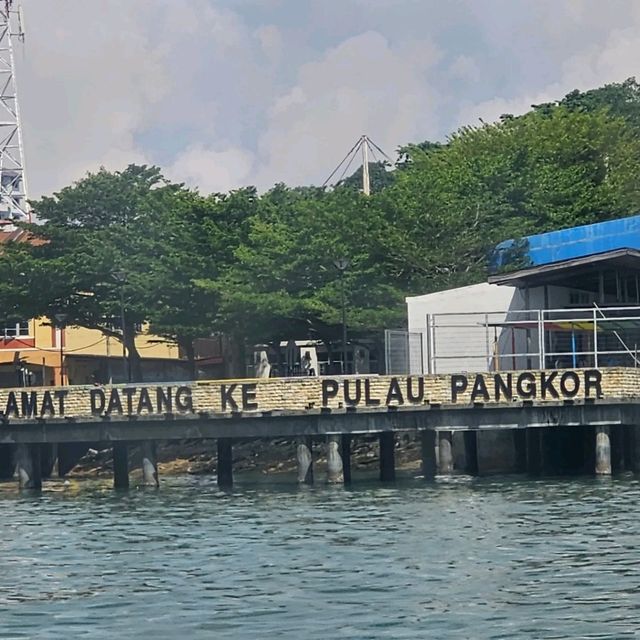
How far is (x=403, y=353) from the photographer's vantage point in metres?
63.1

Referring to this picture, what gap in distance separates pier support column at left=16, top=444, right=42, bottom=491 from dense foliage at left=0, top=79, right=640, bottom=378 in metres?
16.8

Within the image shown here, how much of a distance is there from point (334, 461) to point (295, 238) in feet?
69.5

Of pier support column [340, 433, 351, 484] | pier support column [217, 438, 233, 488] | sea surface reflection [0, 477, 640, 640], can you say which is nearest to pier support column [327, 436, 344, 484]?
pier support column [340, 433, 351, 484]

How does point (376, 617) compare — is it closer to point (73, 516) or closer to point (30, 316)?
point (73, 516)

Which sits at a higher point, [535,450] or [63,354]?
[63,354]

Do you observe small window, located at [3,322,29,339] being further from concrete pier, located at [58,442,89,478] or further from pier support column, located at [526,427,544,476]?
pier support column, located at [526,427,544,476]

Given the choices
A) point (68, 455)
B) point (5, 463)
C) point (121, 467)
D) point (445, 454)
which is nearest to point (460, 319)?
point (445, 454)

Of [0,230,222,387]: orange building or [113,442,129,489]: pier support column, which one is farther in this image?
[0,230,222,387]: orange building

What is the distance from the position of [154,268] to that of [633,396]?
31.6 m

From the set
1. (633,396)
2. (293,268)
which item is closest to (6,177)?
(293,268)

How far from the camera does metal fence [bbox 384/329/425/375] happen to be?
61.2m

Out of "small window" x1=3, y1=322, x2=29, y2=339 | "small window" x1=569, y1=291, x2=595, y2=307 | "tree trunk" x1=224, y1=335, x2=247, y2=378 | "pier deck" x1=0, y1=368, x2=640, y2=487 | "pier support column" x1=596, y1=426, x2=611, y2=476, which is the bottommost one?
"pier support column" x1=596, y1=426, x2=611, y2=476

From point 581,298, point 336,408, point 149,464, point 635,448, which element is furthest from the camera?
point 581,298

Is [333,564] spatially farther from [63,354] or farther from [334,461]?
[63,354]
